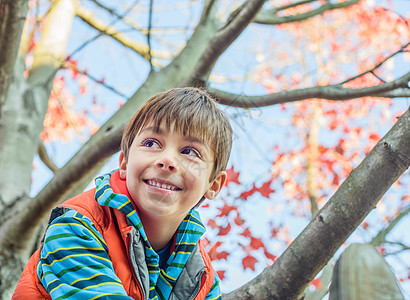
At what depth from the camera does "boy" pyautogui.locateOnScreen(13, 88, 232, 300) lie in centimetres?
134

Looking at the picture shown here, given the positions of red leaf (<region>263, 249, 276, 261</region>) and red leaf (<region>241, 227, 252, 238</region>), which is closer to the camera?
red leaf (<region>263, 249, 276, 261</region>)

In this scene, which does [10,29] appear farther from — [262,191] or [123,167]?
[262,191]

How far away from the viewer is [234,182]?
3426mm

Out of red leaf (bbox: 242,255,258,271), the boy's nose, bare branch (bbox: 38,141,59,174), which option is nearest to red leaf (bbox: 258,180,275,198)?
red leaf (bbox: 242,255,258,271)

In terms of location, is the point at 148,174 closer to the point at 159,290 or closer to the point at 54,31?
the point at 159,290

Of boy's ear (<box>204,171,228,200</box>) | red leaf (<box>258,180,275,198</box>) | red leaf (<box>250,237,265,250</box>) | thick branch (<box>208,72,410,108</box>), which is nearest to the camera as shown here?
boy's ear (<box>204,171,228,200</box>)

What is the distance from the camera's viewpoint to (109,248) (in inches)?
57.9

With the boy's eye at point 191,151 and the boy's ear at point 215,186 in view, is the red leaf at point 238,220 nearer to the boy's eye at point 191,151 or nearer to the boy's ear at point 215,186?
the boy's ear at point 215,186

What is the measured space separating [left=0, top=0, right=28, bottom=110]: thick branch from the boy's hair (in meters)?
1.17

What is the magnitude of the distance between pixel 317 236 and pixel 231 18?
1382 millimetres

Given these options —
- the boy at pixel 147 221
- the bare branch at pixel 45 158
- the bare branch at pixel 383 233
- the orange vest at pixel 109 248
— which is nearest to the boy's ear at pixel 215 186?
the boy at pixel 147 221

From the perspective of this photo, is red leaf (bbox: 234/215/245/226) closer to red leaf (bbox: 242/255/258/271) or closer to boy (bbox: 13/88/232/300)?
red leaf (bbox: 242/255/258/271)

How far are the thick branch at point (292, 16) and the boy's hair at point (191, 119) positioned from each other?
161 centimetres

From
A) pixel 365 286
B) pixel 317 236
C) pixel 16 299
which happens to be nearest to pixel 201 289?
pixel 317 236
